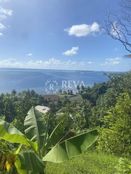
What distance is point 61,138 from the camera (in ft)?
18.5

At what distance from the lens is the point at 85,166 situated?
9117mm

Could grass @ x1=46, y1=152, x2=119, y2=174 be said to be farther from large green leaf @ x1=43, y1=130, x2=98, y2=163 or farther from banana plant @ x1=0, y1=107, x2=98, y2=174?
large green leaf @ x1=43, y1=130, x2=98, y2=163

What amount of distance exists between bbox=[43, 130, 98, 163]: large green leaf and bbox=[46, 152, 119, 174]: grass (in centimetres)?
332

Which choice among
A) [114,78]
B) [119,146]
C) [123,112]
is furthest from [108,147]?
[114,78]

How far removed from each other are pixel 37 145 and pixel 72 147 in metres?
0.56

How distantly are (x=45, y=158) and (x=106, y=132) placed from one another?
425 inches

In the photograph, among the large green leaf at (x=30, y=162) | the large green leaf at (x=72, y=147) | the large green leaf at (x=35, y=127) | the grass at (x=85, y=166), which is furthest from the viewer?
the grass at (x=85, y=166)

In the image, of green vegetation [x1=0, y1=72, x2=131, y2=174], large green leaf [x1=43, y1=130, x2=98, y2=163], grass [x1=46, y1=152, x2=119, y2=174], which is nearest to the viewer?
green vegetation [x1=0, y1=72, x2=131, y2=174]

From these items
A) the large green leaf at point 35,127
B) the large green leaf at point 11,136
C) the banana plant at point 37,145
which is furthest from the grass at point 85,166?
the large green leaf at point 11,136

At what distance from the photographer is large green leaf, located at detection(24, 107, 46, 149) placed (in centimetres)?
563

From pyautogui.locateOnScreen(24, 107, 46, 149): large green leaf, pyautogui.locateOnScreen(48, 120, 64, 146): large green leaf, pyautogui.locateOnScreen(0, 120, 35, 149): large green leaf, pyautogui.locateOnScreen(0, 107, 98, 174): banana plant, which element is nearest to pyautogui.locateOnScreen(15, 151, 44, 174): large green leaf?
pyautogui.locateOnScreen(0, 107, 98, 174): banana plant

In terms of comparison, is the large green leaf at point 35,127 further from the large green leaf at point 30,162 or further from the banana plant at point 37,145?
the large green leaf at point 30,162

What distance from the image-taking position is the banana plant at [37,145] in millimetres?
4434

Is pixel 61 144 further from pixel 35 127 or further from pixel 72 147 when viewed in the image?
pixel 35 127
